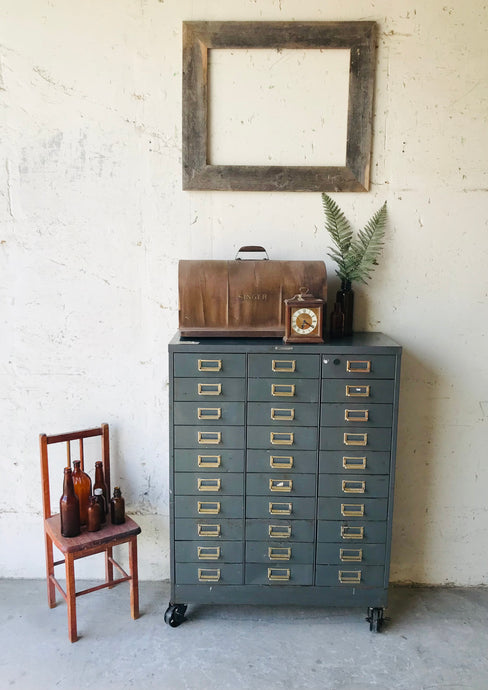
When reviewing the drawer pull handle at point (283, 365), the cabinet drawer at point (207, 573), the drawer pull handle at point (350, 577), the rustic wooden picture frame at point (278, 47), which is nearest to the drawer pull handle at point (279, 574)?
the cabinet drawer at point (207, 573)

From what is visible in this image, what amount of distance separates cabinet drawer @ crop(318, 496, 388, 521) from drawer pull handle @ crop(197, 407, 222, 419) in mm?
586

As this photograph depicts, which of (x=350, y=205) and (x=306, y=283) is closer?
(x=306, y=283)

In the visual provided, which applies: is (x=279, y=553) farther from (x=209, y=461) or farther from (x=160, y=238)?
(x=160, y=238)

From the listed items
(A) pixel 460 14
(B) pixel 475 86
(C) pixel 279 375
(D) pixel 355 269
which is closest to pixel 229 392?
(C) pixel 279 375

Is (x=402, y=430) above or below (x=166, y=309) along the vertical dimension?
below

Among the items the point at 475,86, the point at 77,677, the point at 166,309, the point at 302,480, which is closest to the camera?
the point at 77,677

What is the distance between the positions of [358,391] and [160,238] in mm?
1182

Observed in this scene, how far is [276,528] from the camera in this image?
2.40m

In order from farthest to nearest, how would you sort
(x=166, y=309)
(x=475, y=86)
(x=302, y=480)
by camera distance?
(x=166, y=309), (x=475, y=86), (x=302, y=480)

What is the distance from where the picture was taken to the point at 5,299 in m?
2.69

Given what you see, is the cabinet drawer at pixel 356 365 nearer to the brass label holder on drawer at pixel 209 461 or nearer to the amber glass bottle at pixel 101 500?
the brass label holder on drawer at pixel 209 461

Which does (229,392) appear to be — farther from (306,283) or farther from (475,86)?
(475,86)

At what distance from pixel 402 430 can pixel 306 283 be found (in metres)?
0.93

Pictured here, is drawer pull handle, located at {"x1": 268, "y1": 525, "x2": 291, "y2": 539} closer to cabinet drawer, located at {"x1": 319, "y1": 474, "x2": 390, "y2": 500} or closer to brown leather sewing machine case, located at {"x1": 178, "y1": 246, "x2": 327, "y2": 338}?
cabinet drawer, located at {"x1": 319, "y1": 474, "x2": 390, "y2": 500}
